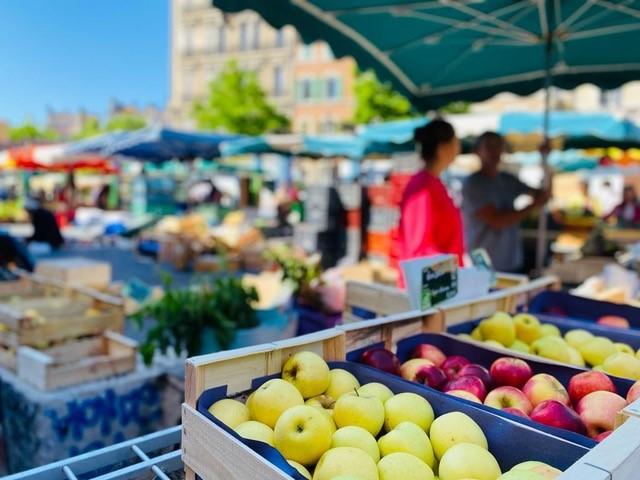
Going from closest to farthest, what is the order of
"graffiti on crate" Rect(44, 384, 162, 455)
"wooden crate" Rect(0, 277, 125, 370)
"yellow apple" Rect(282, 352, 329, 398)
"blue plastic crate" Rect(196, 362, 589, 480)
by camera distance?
"blue plastic crate" Rect(196, 362, 589, 480) < "yellow apple" Rect(282, 352, 329, 398) < "graffiti on crate" Rect(44, 384, 162, 455) < "wooden crate" Rect(0, 277, 125, 370)

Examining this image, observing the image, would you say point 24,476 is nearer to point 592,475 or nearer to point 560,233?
point 592,475

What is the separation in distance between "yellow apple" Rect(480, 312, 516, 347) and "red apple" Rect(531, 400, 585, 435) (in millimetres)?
685

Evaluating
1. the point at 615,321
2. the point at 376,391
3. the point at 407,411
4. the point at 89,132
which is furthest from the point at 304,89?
the point at 407,411

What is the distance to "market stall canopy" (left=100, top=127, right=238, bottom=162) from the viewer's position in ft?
32.4

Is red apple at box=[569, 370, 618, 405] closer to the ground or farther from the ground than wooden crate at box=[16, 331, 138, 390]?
farther from the ground

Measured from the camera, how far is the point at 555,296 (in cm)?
264

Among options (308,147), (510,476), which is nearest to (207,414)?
(510,476)

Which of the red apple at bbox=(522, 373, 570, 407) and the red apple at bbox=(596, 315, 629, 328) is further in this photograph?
the red apple at bbox=(596, 315, 629, 328)

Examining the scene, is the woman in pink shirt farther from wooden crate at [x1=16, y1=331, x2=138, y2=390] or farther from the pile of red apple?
wooden crate at [x1=16, y1=331, x2=138, y2=390]

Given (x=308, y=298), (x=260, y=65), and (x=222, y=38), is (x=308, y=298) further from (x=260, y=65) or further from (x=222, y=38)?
(x=222, y=38)

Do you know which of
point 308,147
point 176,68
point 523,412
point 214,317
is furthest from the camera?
point 176,68

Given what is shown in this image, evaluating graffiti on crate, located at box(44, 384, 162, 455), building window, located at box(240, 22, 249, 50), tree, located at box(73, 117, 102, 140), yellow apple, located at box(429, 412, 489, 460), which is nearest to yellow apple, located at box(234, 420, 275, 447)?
yellow apple, located at box(429, 412, 489, 460)

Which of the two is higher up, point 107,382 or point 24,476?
point 24,476

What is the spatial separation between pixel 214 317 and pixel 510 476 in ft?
6.88
